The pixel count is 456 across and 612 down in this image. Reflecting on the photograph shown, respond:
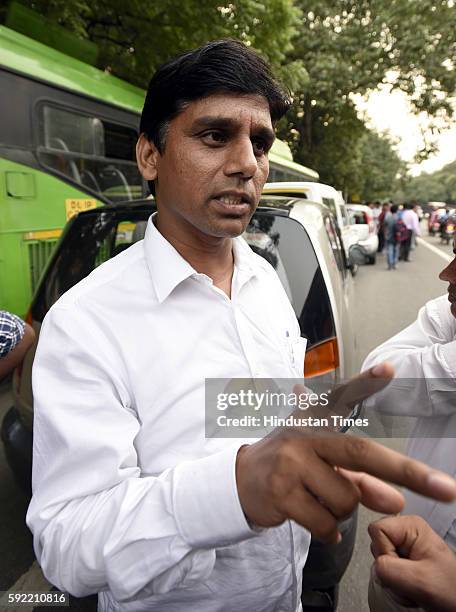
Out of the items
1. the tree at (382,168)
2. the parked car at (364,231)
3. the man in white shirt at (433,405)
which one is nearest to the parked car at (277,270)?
the man in white shirt at (433,405)

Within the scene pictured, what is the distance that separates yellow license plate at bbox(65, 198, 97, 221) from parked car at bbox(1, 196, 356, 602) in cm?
271

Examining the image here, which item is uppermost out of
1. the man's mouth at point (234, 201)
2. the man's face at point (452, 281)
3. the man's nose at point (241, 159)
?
the man's nose at point (241, 159)

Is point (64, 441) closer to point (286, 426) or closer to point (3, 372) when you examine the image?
point (286, 426)

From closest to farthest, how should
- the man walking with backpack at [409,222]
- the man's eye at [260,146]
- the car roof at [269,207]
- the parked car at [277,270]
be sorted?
the man's eye at [260,146] → the parked car at [277,270] → the car roof at [269,207] → the man walking with backpack at [409,222]

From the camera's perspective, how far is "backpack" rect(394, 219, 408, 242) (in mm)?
11019

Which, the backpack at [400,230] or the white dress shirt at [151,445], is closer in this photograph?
the white dress shirt at [151,445]

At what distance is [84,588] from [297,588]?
549 mm

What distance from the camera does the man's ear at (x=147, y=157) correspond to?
1226 millimetres

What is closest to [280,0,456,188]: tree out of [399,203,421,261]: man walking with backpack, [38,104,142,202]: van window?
[399,203,421,261]: man walking with backpack

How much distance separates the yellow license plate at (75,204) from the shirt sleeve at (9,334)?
314cm

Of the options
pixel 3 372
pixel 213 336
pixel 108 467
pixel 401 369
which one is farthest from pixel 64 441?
pixel 3 372

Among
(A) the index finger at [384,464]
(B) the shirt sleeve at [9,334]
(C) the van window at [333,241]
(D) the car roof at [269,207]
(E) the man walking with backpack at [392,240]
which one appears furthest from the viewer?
(E) the man walking with backpack at [392,240]

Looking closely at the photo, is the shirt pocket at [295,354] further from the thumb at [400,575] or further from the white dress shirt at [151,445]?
the thumb at [400,575]

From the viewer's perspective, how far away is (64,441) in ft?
2.80
